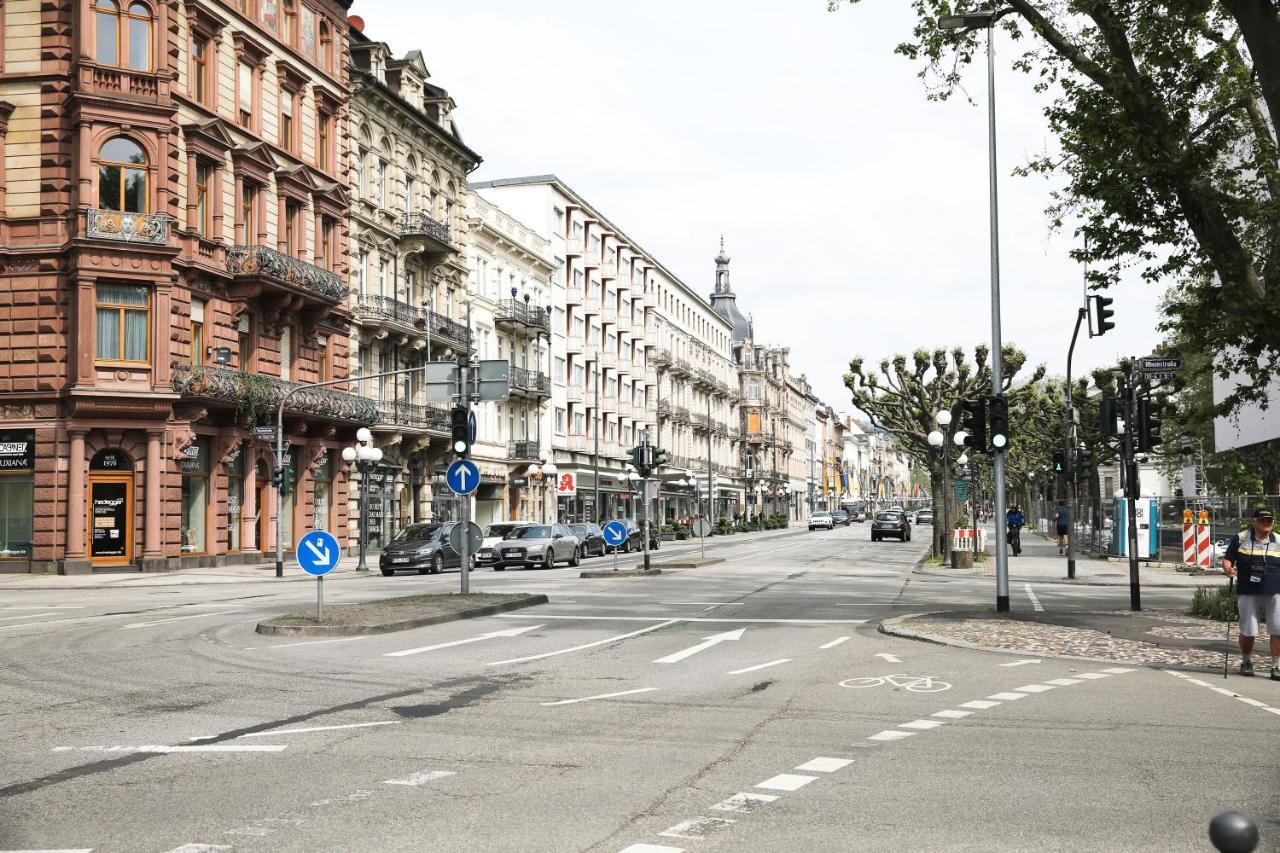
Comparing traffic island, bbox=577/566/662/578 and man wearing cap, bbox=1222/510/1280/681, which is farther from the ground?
man wearing cap, bbox=1222/510/1280/681

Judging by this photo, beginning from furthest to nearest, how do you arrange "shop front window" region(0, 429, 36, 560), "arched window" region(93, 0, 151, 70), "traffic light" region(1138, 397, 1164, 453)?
"arched window" region(93, 0, 151, 70)
"shop front window" region(0, 429, 36, 560)
"traffic light" region(1138, 397, 1164, 453)

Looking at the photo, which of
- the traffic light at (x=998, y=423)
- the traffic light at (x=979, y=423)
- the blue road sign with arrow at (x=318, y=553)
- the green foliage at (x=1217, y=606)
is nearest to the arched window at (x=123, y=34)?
the blue road sign with arrow at (x=318, y=553)

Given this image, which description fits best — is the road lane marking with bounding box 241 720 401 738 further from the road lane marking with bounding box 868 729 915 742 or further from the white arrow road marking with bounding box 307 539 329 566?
the white arrow road marking with bounding box 307 539 329 566

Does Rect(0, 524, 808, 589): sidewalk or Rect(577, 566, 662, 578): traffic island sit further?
Rect(577, 566, 662, 578): traffic island

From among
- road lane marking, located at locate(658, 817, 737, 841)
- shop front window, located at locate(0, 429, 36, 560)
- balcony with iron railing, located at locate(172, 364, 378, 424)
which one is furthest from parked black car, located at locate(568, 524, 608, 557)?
road lane marking, located at locate(658, 817, 737, 841)

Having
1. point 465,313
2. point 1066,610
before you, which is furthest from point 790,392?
point 1066,610

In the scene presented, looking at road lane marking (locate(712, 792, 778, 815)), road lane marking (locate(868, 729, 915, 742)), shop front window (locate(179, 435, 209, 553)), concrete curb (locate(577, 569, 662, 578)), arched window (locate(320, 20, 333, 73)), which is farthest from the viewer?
arched window (locate(320, 20, 333, 73))

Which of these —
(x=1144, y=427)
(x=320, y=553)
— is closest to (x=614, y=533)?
(x=1144, y=427)

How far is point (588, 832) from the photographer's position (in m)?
6.32

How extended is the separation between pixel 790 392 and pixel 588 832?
148782 mm

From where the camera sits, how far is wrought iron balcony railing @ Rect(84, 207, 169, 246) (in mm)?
34562

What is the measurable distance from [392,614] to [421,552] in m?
18.2

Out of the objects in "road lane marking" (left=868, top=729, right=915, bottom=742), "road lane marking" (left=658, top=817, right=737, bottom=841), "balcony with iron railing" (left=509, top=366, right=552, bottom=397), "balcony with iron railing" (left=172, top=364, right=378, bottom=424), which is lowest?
"road lane marking" (left=868, top=729, right=915, bottom=742)

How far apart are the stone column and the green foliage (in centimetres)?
2650
